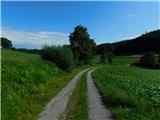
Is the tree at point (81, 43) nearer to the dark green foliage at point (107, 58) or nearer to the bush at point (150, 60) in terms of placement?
the bush at point (150, 60)

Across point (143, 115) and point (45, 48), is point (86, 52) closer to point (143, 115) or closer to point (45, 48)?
point (45, 48)

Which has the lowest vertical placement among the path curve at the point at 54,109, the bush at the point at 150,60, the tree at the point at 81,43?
the path curve at the point at 54,109

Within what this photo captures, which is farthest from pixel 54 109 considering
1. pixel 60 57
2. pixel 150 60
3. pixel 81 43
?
pixel 150 60

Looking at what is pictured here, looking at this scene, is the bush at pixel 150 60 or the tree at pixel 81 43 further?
the bush at pixel 150 60

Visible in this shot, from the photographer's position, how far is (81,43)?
104m

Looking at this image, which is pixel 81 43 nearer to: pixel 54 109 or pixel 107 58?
pixel 107 58

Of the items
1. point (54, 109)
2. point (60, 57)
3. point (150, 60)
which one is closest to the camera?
point (54, 109)

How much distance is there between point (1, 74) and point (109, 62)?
13470 cm

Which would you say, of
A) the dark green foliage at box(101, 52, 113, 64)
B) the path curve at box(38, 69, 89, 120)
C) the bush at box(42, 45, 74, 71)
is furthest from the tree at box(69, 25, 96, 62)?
the path curve at box(38, 69, 89, 120)

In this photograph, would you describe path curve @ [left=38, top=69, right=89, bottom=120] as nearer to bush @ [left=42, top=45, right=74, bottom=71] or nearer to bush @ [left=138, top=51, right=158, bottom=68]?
bush @ [left=42, top=45, right=74, bottom=71]

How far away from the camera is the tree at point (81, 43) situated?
104 meters

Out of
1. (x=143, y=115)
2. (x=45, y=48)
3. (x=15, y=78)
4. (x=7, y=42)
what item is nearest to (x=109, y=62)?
(x=7, y=42)

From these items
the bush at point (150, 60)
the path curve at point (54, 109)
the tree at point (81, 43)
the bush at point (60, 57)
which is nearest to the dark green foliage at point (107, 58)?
the bush at point (150, 60)

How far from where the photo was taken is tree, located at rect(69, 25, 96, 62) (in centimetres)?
10375
